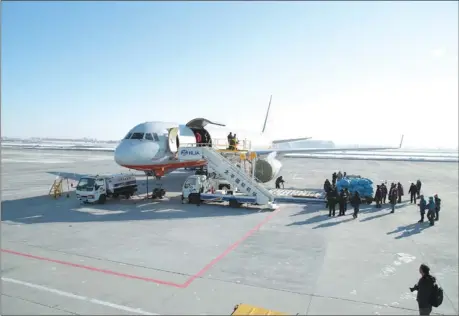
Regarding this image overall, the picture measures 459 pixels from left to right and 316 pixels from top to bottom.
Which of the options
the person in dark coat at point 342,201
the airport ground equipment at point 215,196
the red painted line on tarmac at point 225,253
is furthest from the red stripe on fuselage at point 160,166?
the person in dark coat at point 342,201

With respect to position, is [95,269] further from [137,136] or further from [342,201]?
[342,201]

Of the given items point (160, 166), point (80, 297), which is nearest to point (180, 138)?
point (160, 166)

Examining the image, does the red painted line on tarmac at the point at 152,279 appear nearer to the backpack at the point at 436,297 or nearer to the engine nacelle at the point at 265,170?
the backpack at the point at 436,297

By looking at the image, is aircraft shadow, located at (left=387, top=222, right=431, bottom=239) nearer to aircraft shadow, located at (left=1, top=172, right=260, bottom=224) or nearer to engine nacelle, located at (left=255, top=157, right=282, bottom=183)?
aircraft shadow, located at (left=1, top=172, right=260, bottom=224)

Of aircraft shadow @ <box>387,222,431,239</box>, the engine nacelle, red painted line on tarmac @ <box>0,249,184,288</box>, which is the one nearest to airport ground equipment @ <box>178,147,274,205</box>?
the engine nacelle

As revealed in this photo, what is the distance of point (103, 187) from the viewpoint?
69.4 ft

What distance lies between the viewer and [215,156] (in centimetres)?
2109

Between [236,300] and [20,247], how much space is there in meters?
9.27

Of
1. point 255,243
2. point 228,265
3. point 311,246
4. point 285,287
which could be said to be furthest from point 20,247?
point 311,246

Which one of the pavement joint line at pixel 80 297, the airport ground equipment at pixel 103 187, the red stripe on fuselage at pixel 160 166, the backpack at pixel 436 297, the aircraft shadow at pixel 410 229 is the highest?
the red stripe on fuselage at pixel 160 166

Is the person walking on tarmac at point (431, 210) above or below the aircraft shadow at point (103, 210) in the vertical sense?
above

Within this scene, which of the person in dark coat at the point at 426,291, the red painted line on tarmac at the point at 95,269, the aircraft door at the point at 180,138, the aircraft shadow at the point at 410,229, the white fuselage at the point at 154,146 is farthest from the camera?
the aircraft door at the point at 180,138

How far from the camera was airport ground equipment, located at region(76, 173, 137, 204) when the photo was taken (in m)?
20.7

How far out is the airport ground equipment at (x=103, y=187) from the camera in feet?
67.8
